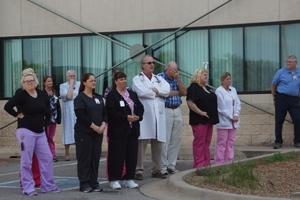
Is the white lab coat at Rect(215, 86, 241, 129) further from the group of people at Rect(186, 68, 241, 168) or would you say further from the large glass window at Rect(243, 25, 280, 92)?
the large glass window at Rect(243, 25, 280, 92)

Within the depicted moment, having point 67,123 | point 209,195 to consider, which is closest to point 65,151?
point 67,123

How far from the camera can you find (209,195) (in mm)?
9523

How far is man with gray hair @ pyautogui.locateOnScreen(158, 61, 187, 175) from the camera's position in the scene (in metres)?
12.6

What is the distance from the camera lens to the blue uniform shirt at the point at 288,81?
15547 millimetres

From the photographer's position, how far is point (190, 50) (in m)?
17.8

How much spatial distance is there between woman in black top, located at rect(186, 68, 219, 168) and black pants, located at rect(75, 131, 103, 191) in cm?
255

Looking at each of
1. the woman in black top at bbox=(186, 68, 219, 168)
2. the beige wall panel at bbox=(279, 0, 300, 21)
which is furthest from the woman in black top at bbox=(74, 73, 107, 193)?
the beige wall panel at bbox=(279, 0, 300, 21)

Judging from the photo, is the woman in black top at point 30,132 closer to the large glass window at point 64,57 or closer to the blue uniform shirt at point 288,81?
the blue uniform shirt at point 288,81

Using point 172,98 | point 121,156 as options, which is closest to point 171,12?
point 172,98

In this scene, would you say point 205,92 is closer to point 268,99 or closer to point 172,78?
point 172,78

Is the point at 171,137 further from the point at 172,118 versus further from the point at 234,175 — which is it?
the point at 234,175

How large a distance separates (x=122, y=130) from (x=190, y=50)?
7.15 m

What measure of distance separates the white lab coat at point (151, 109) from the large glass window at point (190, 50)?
562cm

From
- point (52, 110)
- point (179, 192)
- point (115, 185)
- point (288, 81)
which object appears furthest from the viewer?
point (52, 110)
